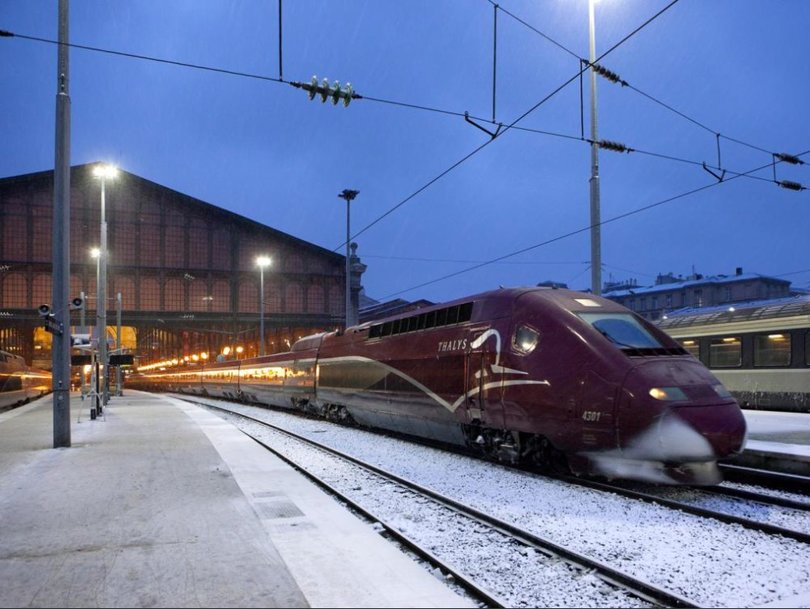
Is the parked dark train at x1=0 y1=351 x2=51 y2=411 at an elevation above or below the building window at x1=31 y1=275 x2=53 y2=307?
below

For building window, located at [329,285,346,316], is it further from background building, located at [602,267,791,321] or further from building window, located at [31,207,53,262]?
background building, located at [602,267,791,321]

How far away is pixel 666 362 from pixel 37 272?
188ft

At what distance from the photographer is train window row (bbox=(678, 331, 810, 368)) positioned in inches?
690

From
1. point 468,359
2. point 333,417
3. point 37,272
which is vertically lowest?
point 333,417

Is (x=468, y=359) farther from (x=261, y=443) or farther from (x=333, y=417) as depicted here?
(x=333, y=417)

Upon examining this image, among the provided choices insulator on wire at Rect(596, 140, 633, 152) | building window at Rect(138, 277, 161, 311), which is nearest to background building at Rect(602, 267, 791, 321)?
building window at Rect(138, 277, 161, 311)

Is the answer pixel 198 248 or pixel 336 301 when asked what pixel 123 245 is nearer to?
pixel 198 248

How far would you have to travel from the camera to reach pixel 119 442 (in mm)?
14938

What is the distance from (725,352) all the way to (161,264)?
163 feet

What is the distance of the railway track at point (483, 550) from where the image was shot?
521 centimetres

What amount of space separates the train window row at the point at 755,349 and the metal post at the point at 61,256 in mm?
17555

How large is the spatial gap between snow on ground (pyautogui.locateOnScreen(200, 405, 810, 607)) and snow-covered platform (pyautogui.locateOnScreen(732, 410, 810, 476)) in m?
3.13

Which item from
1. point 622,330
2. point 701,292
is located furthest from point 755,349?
point 701,292

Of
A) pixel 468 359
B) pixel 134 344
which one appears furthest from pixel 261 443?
pixel 134 344
